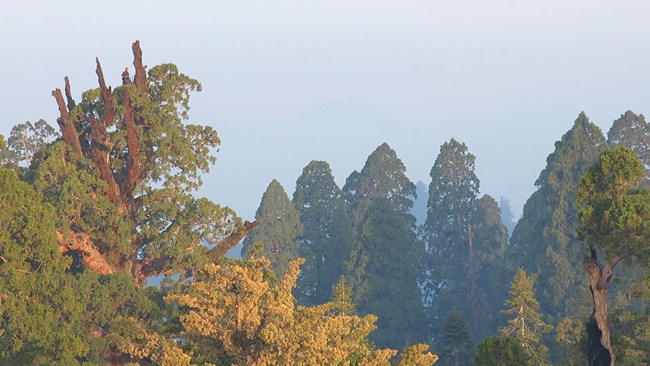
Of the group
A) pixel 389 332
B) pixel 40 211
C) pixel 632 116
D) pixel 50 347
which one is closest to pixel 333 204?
pixel 389 332

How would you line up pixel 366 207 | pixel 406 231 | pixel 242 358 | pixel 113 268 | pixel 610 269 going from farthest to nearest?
pixel 366 207
pixel 406 231
pixel 113 268
pixel 610 269
pixel 242 358

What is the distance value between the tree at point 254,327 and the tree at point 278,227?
6199 centimetres

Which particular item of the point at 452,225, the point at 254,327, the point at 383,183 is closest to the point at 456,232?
the point at 452,225

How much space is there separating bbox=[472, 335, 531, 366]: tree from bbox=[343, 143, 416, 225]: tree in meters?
62.6

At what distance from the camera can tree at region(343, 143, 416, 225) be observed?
101812 mm

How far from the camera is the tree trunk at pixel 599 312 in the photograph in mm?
36469

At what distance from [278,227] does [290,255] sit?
2.19 m

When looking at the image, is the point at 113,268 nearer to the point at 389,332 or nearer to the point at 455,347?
the point at 455,347

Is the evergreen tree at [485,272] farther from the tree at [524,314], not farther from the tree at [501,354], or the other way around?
the tree at [501,354]

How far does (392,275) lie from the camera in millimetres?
91250

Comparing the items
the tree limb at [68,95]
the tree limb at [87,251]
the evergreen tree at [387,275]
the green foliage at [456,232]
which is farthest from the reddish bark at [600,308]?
the green foliage at [456,232]

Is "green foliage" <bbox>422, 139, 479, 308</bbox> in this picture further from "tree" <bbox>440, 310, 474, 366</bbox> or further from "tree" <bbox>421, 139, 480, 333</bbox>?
"tree" <bbox>440, 310, 474, 366</bbox>

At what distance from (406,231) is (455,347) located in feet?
59.3

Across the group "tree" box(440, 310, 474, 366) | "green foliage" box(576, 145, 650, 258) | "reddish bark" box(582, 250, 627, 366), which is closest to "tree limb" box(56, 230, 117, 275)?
"green foliage" box(576, 145, 650, 258)
